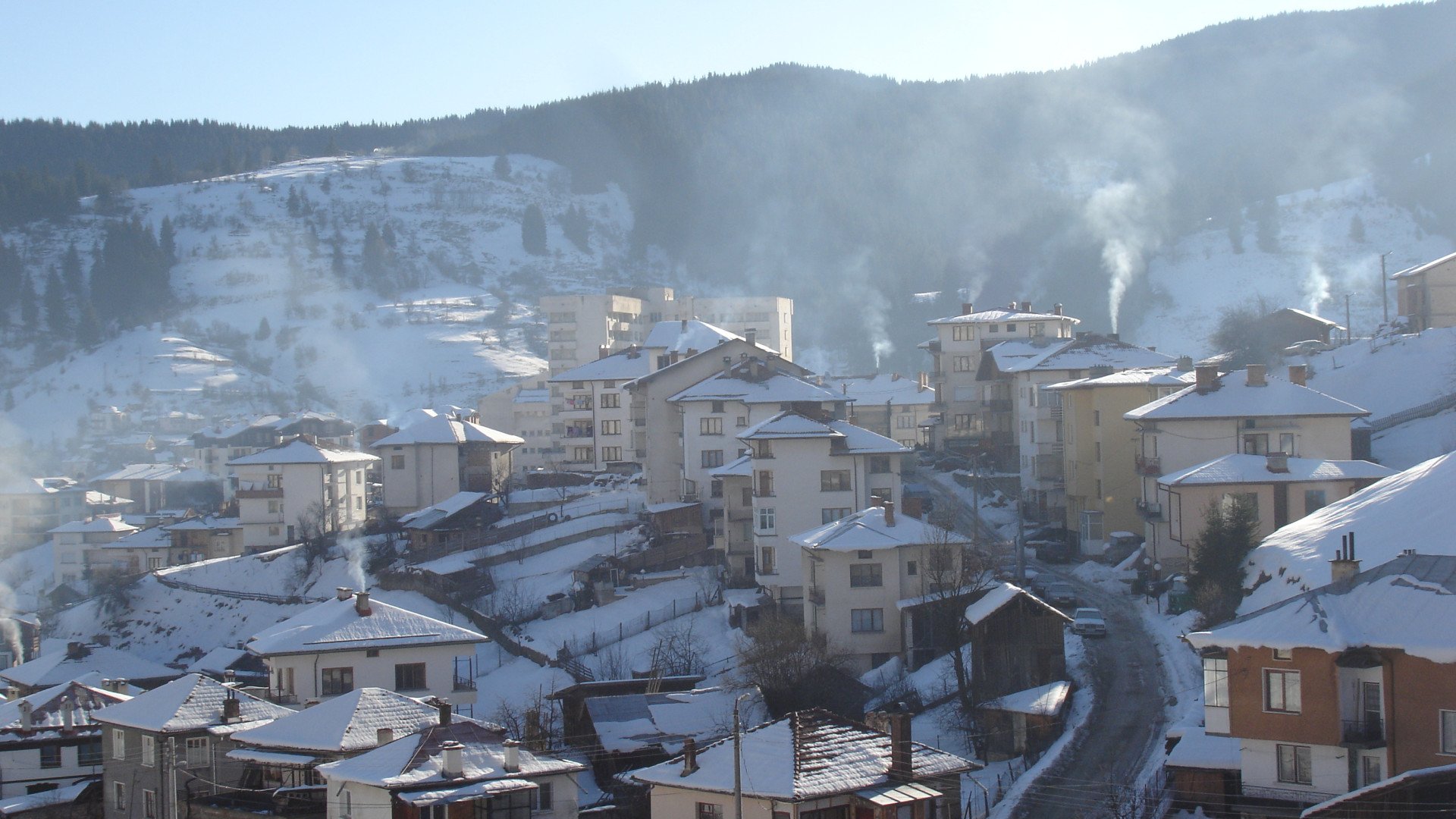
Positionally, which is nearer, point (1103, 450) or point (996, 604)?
point (996, 604)

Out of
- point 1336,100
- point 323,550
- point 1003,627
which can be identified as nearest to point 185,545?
point 323,550

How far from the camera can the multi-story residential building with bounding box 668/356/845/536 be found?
46.9m

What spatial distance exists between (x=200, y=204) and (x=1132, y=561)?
14874 cm

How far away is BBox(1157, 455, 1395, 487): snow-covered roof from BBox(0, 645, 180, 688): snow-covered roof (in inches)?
1133

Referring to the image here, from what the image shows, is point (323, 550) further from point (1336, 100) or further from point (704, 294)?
point (1336, 100)

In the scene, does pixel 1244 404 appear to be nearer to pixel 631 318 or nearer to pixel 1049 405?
pixel 1049 405

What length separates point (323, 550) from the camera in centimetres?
5284

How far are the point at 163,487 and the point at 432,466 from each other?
33.1m

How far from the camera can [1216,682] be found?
798 inches

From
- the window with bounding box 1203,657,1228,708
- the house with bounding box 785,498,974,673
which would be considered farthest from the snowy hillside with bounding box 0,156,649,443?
the window with bounding box 1203,657,1228,708

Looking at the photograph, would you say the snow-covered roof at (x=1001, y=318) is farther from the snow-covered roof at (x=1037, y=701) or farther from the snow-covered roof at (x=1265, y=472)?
the snow-covered roof at (x=1037, y=701)

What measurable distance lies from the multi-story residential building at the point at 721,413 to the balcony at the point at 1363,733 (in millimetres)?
28661

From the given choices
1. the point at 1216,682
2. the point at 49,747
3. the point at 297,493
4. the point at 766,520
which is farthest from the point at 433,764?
the point at 297,493

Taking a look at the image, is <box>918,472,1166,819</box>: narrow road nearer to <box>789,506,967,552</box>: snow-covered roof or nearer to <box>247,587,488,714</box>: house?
<box>789,506,967,552</box>: snow-covered roof
